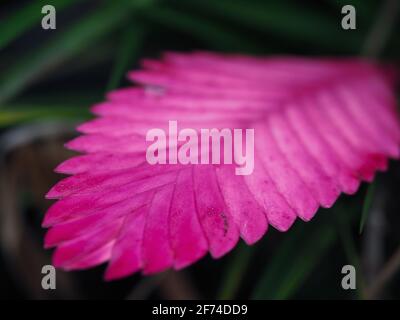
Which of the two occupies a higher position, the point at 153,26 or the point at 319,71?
the point at 153,26

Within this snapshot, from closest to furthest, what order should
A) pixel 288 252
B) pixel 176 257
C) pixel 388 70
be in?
pixel 176 257 → pixel 288 252 → pixel 388 70

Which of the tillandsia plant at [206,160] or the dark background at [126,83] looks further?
the dark background at [126,83]

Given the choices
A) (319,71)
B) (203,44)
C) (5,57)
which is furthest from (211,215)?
(5,57)

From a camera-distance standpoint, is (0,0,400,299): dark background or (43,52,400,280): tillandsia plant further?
(0,0,400,299): dark background

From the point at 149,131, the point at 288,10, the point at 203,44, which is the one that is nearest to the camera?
the point at 149,131

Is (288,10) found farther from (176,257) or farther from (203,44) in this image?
(176,257)

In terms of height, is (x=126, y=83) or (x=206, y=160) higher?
(x=126, y=83)

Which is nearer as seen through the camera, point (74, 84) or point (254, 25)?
point (254, 25)

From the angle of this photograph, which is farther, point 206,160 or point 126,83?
point 126,83
